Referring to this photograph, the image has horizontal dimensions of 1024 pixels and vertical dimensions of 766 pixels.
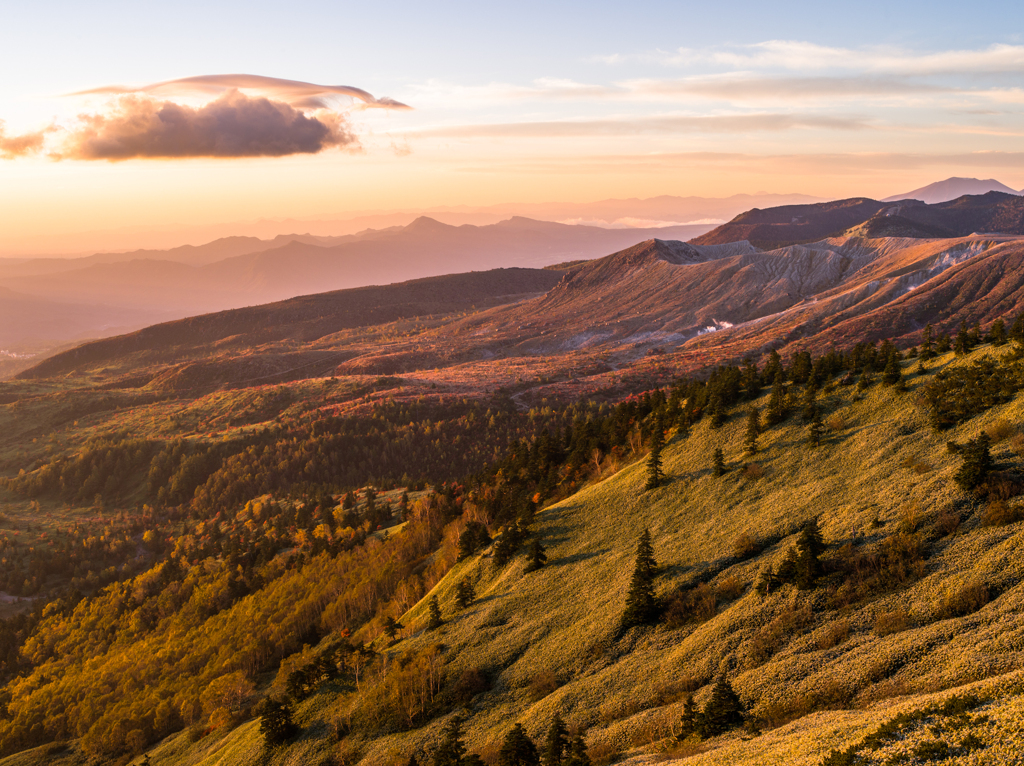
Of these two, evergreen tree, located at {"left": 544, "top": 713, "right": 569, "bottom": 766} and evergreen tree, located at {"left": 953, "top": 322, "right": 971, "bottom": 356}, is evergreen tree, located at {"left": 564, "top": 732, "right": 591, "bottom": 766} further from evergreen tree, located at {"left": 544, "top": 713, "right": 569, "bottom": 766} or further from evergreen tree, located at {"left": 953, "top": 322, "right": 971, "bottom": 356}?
evergreen tree, located at {"left": 953, "top": 322, "right": 971, "bottom": 356}

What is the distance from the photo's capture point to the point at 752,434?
4000cm

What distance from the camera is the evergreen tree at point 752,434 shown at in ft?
130

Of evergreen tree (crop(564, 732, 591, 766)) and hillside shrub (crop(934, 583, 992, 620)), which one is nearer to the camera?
evergreen tree (crop(564, 732, 591, 766))

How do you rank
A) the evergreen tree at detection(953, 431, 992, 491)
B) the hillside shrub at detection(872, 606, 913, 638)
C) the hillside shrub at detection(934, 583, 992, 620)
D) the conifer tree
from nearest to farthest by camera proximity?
1. the hillside shrub at detection(934, 583, 992, 620)
2. the hillside shrub at detection(872, 606, 913, 638)
3. the evergreen tree at detection(953, 431, 992, 491)
4. the conifer tree

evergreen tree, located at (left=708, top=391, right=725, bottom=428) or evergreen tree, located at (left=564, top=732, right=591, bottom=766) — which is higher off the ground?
→ evergreen tree, located at (left=708, top=391, right=725, bottom=428)

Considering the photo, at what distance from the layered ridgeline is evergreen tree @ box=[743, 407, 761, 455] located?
0.22 meters

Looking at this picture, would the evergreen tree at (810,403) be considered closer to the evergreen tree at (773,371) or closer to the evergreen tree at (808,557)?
the evergreen tree at (773,371)

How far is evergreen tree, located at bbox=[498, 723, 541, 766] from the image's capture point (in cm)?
2230

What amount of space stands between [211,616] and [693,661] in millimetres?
62788

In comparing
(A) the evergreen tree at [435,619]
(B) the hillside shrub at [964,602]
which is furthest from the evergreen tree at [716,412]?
(A) the evergreen tree at [435,619]

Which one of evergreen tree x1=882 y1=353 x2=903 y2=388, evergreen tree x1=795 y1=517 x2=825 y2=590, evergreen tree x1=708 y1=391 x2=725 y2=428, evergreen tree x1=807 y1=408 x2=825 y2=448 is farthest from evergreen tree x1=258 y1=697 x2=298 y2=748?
evergreen tree x1=882 y1=353 x2=903 y2=388

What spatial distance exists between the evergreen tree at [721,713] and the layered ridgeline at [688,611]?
76mm

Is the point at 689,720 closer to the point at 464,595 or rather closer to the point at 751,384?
the point at 464,595

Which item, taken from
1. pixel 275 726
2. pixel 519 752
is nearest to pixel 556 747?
pixel 519 752
